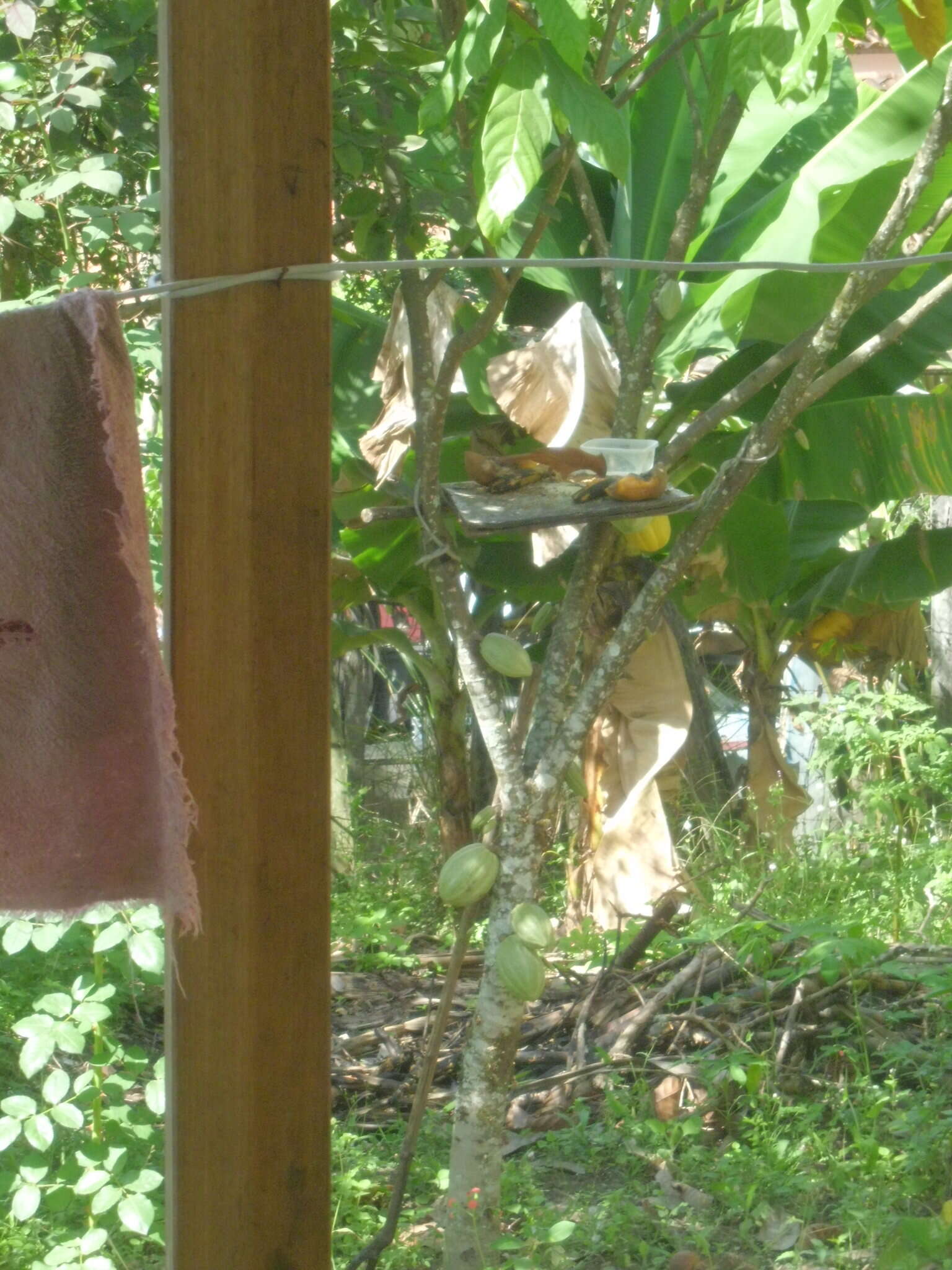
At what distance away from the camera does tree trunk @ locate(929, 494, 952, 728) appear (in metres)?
7.23

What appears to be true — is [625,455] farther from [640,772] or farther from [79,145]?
[640,772]

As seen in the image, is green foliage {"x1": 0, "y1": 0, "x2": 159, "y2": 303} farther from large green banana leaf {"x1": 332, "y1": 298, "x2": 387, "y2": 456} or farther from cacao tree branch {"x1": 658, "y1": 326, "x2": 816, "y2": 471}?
cacao tree branch {"x1": 658, "y1": 326, "x2": 816, "y2": 471}

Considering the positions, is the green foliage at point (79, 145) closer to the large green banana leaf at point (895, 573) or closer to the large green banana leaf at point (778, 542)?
the large green banana leaf at point (778, 542)

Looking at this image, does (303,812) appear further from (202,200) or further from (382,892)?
Answer: (382,892)

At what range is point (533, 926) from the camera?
2432 mm

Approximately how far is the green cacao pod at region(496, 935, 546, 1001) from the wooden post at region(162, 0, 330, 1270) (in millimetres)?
953

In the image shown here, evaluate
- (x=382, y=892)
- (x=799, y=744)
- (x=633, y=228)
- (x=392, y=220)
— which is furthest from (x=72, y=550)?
(x=799, y=744)

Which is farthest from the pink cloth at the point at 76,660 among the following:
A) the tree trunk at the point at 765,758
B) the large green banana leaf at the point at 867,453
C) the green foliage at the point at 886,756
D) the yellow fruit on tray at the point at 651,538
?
the tree trunk at the point at 765,758

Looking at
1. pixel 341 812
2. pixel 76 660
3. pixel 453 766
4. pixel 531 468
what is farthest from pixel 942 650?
pixel 76 660

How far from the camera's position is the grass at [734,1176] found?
2504 millimetres

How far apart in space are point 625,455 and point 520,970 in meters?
1.04

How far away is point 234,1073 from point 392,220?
6.27 feet

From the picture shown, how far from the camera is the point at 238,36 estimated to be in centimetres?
137

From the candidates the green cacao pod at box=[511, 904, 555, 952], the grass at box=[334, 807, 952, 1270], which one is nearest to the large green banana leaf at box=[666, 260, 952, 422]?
the grass at box=[334, 807, 952, 1270]
